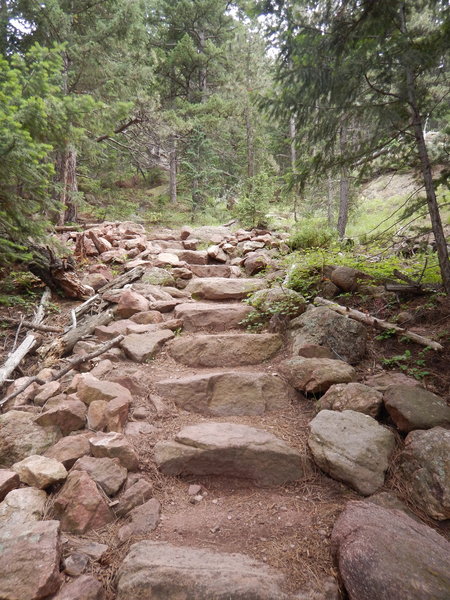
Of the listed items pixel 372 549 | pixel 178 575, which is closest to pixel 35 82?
pixel 178 575

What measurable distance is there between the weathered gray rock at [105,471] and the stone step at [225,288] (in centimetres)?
432

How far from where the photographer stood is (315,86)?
4.35 m

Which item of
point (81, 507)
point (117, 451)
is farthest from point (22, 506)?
point (117, 451)

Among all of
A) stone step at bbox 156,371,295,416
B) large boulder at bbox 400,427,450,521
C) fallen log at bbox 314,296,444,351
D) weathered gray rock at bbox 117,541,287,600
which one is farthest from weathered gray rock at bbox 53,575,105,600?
fallen log at bbox 314,296,444,351

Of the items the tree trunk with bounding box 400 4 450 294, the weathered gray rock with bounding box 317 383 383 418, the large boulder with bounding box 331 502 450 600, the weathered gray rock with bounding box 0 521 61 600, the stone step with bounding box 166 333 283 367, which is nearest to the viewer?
the large boulder with bounding box 331 502 450 600

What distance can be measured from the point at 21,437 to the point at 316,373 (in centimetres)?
301

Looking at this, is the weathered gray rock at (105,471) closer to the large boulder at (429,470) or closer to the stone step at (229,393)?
the stone step at (229,393)

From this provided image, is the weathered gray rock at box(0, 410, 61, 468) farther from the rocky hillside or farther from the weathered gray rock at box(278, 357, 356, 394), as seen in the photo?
the weathered gray rock at box(278, 357, 356, 394)

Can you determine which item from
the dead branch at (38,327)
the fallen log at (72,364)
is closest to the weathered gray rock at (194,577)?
the fallen log at (72,364)

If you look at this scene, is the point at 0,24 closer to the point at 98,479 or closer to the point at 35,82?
the point at 35,82

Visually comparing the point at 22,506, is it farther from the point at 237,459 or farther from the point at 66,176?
the point at 66,176

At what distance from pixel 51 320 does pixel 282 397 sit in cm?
494

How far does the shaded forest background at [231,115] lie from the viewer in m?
4.13

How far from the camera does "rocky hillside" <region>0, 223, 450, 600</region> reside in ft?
5.92
